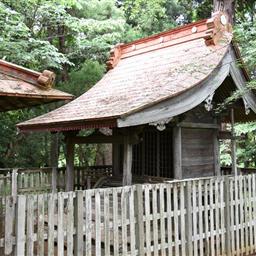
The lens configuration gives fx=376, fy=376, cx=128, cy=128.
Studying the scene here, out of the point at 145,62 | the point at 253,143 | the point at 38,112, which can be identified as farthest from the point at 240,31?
the point at 38,112

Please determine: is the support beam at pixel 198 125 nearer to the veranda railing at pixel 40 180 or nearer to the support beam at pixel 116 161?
the support beam at pixel 116 161

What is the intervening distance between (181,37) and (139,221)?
7130 mm

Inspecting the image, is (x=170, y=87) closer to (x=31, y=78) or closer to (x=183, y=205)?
(x=183, y=205)

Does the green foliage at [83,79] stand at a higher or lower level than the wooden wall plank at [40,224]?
higher

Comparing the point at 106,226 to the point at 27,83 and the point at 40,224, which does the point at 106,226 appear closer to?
the point at 40,224

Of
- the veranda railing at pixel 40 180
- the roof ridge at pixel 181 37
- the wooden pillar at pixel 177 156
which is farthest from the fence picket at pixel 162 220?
the roof ridge at pixel 181 37

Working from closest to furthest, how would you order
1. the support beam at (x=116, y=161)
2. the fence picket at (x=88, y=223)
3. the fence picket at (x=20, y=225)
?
the fence picket at (x=20, y=225)
the fence picket at (x=88, y=223)
the support beam at (x=116, y=161)

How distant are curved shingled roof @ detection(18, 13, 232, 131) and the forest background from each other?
4.06 ft

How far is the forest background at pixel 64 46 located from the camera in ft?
44.7

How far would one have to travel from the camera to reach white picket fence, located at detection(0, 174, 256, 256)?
492cm

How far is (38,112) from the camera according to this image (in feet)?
51.2

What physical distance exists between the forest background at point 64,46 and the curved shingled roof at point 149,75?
48.7 inches

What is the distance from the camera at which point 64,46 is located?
59.9ft

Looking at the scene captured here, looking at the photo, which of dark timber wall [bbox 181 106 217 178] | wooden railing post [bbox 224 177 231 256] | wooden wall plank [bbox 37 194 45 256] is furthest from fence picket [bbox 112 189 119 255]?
dark timber wall [bbox 181 106 217 178]
